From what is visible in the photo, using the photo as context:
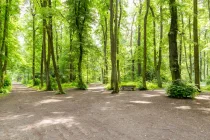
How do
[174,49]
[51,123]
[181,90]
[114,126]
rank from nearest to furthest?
[114,126], [51,123], [181,90], [174,49]

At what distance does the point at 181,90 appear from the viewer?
1163 cm

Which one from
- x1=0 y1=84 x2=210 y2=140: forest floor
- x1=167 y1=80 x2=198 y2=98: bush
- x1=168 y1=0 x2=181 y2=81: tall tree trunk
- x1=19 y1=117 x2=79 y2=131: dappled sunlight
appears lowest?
x1=0 y1=84 x2=210 y2=140: forest floor

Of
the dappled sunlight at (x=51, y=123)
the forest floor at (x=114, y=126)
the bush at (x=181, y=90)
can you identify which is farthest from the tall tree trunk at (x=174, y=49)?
the dappled sunlight at (x=51, y=123)

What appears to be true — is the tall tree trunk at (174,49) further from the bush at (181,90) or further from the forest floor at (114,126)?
the forest floor at (114,126)

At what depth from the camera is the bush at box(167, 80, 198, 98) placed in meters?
11.5

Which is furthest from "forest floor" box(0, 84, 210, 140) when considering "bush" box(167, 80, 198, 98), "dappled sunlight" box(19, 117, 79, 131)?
"bush" box(167, 80, 198, 98)

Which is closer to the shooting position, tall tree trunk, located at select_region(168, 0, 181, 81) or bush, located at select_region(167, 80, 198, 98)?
bush, located at select_region(167, 80, 198, 98)

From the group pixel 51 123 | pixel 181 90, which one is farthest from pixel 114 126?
pixel 181 90

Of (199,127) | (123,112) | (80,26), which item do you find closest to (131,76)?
(80,26)

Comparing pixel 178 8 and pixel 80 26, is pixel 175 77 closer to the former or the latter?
pixel 178 8

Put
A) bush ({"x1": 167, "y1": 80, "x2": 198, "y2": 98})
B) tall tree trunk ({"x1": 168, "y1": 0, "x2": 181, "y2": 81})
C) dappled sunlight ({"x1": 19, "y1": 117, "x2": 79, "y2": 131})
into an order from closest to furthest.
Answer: dappled sunlight ({"x1": 19, "y1": 117, "x2": 79, "y2": 131}) → bush ({"x1": 167, "y1": 80, "x2": 198, "y2": 98}) → tall tree trunk ({"x1": 168, "y1": 0, "x2": 181, "y2": 81})

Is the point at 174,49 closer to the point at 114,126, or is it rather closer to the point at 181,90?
the point at 181,90

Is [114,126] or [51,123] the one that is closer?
[114,126]

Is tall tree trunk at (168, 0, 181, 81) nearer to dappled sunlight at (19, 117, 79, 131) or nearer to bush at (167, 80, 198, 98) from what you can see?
bush at (167, 80, 198, 98)
